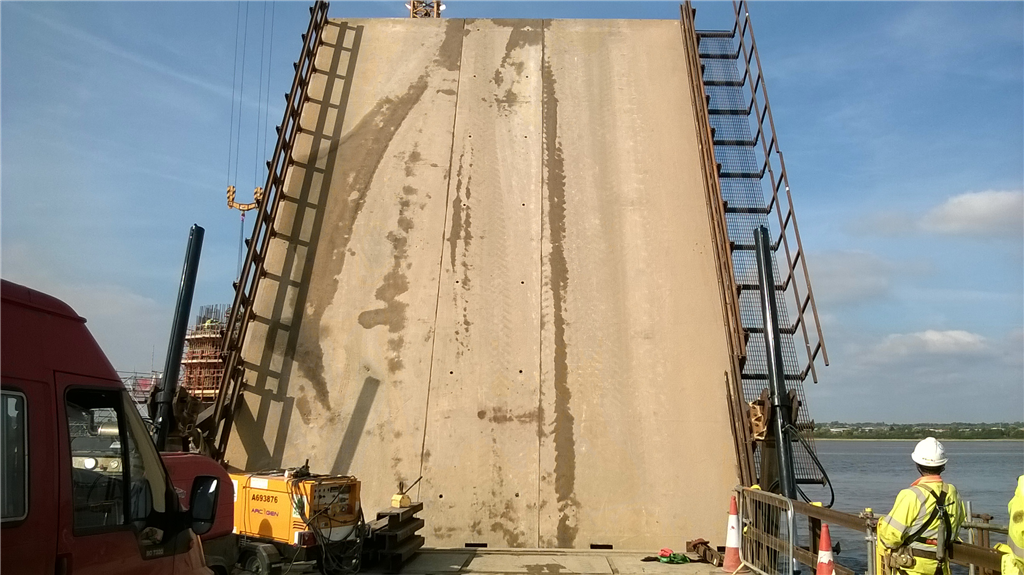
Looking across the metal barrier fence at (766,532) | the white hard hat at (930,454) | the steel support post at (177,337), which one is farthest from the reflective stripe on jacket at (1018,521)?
the steel support post at (177,337)

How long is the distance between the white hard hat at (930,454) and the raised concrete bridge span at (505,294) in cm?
471

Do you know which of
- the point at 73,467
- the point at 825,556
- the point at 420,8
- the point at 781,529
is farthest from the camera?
the point at 420,8

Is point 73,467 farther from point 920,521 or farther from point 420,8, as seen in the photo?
point 420,8

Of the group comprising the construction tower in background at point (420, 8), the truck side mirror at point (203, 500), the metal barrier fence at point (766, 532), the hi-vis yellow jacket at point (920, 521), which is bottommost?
the metal barrier fence at point (766, 532)

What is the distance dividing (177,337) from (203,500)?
271 inches

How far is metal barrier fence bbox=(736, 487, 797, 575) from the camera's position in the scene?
22.7ft

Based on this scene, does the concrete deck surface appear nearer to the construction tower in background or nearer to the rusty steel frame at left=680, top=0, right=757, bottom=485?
the rusty steel frame at left=680, top=0, right=757, bottom=485

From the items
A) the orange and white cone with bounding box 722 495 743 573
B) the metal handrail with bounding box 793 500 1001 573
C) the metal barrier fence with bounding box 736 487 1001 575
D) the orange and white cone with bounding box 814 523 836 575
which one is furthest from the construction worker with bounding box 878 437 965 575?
the orange and white cone with bounding box 722 495 743 573

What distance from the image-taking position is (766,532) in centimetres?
761

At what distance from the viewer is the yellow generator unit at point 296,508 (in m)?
7.55

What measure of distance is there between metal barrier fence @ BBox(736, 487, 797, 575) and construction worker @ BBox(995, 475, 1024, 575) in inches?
117

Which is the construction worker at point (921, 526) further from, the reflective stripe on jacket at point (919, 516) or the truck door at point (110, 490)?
the truck door at point (110, 490)

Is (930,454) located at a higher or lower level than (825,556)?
higher

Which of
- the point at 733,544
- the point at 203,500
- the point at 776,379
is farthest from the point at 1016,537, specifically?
the point at 776,379
